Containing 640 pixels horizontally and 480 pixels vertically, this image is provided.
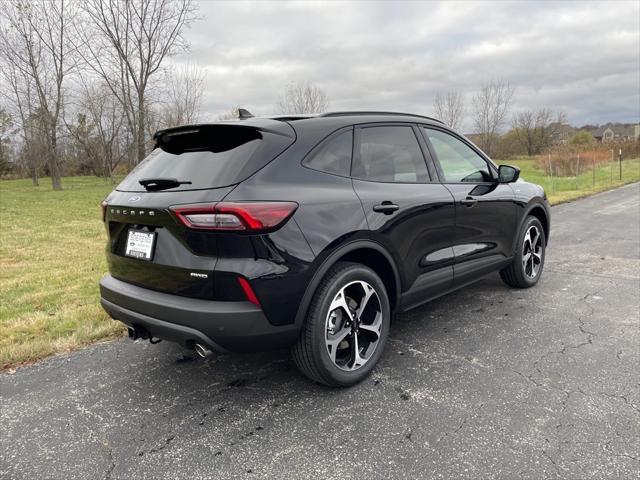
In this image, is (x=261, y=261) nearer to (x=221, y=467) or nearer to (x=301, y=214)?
(x=301, y=214)

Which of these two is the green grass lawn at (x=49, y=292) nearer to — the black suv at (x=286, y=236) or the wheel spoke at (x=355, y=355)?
the black suv at (x=286, y=236)

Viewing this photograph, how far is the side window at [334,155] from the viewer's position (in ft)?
8.89

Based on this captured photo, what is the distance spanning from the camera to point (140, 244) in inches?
104

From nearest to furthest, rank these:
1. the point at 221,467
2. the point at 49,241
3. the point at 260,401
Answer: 1. the point at 221,467
2. the point at 260,401
3. the point at 49,241

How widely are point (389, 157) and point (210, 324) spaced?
175cm

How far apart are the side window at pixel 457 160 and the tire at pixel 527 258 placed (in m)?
0.89

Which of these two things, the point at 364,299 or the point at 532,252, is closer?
the point at 364,299

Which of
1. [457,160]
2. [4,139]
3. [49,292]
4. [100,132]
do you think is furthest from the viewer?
[4,139]

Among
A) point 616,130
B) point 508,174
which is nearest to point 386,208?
point 508,174

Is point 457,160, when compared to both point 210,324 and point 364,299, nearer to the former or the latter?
point 364,299

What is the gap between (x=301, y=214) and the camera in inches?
97.1

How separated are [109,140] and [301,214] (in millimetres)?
39486

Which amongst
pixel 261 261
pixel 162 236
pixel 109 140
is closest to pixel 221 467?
pixel 261 261

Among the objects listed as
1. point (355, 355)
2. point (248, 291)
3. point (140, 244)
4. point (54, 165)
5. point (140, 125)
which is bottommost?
point (355, 355)
